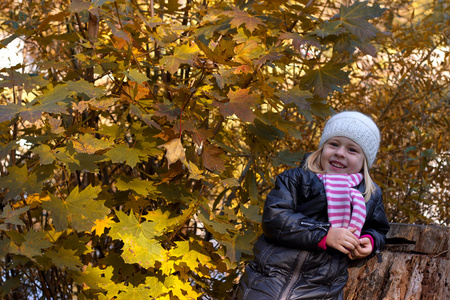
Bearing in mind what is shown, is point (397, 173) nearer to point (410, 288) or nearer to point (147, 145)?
point (410, 288)

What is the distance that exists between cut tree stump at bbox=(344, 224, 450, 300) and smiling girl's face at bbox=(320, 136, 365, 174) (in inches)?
16.1

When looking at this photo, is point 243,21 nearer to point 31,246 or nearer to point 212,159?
point 212,159

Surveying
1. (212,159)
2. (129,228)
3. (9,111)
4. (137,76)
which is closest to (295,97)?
(212,159)

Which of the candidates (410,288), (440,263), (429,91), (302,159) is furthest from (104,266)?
(429,91)

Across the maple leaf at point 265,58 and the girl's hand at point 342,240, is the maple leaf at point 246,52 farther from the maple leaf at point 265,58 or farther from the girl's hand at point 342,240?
the girl's hand at point 342,240

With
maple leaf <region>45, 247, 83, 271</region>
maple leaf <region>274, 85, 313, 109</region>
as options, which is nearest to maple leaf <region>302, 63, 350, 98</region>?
maple leaf <region>274, 85, 313, 109</region>

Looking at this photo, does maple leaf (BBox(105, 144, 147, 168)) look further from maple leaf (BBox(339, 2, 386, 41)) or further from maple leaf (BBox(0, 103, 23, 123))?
maple leaf (BBox(339, 2, 386, 41))

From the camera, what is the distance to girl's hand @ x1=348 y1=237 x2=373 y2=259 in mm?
2068

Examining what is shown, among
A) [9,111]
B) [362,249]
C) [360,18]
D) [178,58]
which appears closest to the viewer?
[9,111]

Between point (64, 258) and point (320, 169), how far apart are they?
4.20ft

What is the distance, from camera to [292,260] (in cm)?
209

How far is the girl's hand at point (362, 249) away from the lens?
6.79ft

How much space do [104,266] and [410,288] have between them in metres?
1.45

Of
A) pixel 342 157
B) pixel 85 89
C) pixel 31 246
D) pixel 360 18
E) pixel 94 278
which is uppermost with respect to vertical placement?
pixel 360 18
